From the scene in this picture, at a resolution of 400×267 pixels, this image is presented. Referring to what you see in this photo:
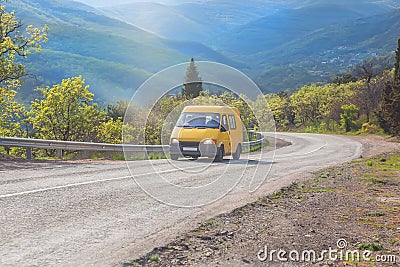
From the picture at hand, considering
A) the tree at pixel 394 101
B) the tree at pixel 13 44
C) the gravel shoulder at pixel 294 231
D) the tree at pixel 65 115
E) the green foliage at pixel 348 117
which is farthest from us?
the green foliage at pixel 348 117

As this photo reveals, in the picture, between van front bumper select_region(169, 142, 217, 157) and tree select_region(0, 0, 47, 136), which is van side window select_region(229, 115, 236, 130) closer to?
van front bumper select_region(169, 142, 217, 157)

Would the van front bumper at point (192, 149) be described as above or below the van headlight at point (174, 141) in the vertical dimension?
below

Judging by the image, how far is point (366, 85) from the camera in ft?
214

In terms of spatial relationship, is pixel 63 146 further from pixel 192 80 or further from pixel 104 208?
pixel 104 208

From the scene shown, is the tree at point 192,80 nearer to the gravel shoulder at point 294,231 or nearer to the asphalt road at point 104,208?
the asphalt road at point 104,208

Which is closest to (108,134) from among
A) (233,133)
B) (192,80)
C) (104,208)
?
(233,133)

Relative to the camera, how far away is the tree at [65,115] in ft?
122

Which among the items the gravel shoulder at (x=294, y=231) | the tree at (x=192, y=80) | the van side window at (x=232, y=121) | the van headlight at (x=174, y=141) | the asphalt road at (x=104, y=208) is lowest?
the gravel shoulder at (x=294, y=231)

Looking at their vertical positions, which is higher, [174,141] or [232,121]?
[232,121]

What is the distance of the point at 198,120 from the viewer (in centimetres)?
1641

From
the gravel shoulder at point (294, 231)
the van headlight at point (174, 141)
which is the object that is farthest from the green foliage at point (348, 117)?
the gravel shoulder at point (294, 231)

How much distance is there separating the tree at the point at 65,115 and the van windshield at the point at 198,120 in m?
22.7

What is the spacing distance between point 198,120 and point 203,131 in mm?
517

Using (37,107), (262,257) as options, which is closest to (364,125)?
(37,107)
